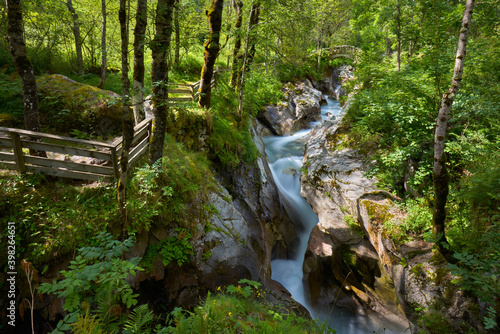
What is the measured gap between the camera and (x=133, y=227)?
5402mm

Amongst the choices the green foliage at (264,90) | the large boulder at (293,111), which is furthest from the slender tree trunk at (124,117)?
the large boulder at (293,111)

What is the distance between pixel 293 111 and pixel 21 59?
1598 cm

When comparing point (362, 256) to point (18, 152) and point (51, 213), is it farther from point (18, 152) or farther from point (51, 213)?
point (18, 152)

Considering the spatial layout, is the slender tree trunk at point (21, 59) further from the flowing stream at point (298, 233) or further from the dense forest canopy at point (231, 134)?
the flowing stream at point (298, 233)

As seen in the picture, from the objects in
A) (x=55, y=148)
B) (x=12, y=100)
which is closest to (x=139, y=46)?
(x=55, y=148)

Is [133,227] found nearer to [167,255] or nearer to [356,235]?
[167,255]

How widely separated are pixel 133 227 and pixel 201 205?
208 cm

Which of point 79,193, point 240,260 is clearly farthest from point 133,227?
point 240,260

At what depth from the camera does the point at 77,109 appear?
8336 mm

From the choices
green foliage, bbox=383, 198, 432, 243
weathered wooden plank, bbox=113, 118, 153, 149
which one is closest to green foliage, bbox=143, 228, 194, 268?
weathered wooden plank, bbox=113, 118, 153, 149

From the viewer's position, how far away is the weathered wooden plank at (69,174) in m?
5.63

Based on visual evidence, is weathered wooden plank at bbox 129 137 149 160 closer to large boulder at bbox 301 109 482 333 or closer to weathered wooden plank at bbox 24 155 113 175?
weathered wooden plank at bbox 24 155 113 175

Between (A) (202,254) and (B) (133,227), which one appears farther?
(A) (202,254)

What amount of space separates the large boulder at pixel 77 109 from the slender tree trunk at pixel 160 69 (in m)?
3.37
